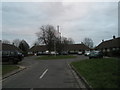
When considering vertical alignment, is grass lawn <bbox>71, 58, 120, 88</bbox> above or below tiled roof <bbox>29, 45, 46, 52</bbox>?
below

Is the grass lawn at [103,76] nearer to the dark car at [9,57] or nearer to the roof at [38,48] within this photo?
the dark car at [9,57]

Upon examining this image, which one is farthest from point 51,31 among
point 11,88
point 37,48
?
point 11,88

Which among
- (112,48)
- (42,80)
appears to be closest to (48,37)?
(112,48)

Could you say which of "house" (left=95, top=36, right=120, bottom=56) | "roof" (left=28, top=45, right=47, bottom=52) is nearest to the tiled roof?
"roof" (left=28, top=45, right=47, bottom=52)

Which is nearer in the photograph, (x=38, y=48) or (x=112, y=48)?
(x=112, y=48)

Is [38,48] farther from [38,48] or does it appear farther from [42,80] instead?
[42,80]

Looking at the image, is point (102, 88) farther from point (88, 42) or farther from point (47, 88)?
point (88, 42)

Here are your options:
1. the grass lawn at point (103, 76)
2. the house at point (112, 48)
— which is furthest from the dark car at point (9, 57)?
the house at point (112, 48)

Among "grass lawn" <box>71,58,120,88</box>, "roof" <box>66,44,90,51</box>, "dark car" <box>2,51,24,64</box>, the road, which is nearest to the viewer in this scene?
"grass lawn" <box>71,58,120,88</box>

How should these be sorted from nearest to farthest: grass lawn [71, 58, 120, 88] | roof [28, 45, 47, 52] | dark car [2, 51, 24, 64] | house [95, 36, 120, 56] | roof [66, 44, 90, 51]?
grass lawn [71, 58, 120, 88], dark car [2, 51, 24, 64], house [95, 36, 120, 56], roof [66, 44, 90, 51], roof [28, 45, 47, 52]

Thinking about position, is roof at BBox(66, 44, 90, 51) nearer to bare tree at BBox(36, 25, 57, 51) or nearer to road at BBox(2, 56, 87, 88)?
bare tree at BBox(36, 25, 57, 51)

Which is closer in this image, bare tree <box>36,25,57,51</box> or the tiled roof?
bare tree <box>36,25,57,51</box>

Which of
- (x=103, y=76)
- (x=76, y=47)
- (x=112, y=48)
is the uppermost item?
(x=76, y=47)

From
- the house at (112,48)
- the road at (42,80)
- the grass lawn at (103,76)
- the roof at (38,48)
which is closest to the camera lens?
the grass lawn at (103,76)
